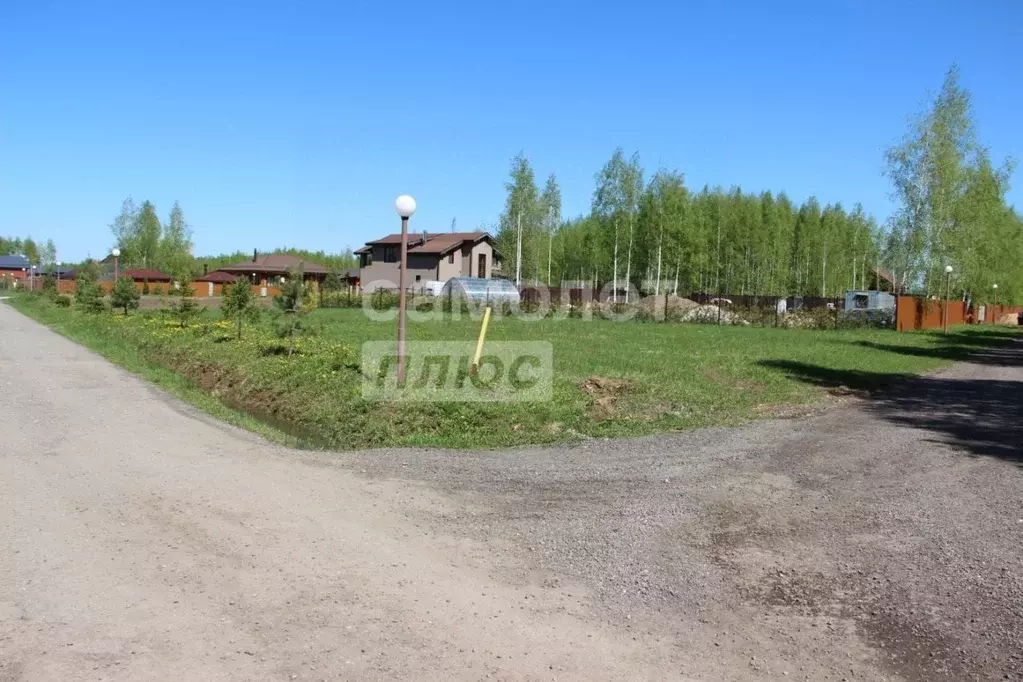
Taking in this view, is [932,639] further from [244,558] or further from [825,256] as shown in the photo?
[825,256]

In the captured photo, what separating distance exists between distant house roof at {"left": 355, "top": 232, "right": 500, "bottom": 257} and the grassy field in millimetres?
34011

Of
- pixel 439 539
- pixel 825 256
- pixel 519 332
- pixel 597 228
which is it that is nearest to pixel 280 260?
pixel 597 228

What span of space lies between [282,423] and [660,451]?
249 inches

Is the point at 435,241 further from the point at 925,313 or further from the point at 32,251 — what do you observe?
the point at 32,251

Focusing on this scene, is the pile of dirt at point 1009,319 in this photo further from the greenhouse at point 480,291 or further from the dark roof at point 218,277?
the dark roof at point 218,277

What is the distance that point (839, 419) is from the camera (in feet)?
37.8

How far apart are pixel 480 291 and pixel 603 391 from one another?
27.4m

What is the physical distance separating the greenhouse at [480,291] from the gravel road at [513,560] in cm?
2927

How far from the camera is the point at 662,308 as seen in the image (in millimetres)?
40656

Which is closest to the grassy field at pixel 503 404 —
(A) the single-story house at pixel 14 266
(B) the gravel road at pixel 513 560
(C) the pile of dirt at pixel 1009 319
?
(B) the gravel road at pixel 513 560

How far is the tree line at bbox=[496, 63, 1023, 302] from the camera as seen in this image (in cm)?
3856

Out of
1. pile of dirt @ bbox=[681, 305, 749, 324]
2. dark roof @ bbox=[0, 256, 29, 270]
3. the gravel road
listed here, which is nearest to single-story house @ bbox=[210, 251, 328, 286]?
pile of dirt @ bbox=[681, 305, 749, 324]

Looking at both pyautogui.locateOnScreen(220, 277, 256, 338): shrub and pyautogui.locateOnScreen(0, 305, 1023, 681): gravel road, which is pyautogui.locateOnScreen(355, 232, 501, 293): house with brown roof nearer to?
pyautogui.locateOnScreen(220, 277, 256, 338): shrub

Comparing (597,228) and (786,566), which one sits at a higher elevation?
(597,228)
